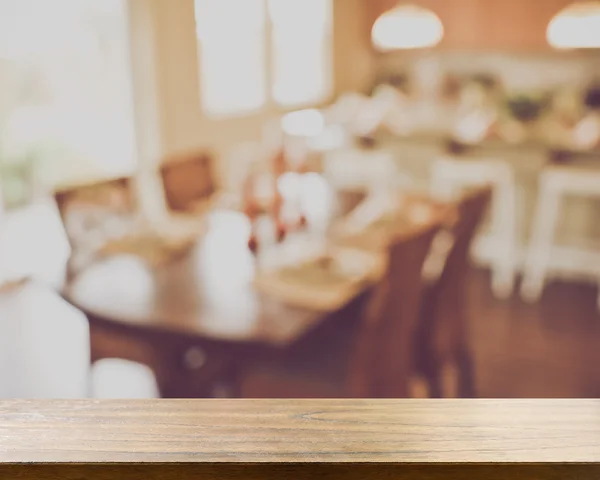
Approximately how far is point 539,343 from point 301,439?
10.1ft

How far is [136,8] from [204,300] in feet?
10.6

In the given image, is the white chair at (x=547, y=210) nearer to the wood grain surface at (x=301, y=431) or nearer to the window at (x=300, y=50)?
the window at (x=300, y=50)

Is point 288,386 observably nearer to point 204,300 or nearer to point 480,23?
point 204,300

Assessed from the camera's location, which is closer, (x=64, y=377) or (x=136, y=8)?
(x=64, y=377)

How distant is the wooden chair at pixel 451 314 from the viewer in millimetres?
2254

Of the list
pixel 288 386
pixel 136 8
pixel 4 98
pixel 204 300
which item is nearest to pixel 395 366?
pixel 288 386

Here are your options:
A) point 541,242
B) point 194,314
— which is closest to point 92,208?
point 194,314

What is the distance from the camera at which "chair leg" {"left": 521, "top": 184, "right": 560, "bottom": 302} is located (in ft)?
13.2

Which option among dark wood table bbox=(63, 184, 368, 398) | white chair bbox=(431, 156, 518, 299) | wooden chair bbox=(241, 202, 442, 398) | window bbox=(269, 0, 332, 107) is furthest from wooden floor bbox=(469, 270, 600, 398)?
window bbox=(269, 0, 332, 107)

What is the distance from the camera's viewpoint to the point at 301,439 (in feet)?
1.71

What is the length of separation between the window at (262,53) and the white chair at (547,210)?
8.72ft

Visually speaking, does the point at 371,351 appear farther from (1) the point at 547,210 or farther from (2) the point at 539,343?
(1) the point at 547,210

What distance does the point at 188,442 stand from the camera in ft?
1.69

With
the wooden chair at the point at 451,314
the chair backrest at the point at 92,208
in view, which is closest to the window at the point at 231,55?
the chair backrest at the point at 92,208
